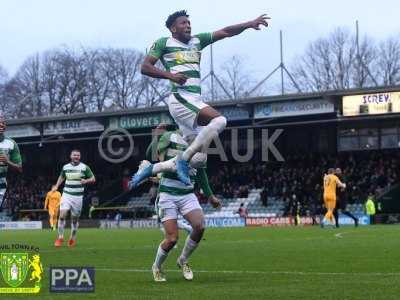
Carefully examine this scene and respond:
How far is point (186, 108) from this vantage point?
10.1 metres

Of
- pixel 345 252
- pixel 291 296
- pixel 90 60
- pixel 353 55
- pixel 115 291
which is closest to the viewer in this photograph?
pixel 291 296

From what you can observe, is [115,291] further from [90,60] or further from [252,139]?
[90,60]

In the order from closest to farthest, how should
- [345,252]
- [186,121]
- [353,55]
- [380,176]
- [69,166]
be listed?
[186,121] < [345,252] < [69,166] < [380,176] < [353,55]

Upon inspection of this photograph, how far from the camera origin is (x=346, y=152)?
52406 millimetres

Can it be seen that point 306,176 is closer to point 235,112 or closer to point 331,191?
point 235,112

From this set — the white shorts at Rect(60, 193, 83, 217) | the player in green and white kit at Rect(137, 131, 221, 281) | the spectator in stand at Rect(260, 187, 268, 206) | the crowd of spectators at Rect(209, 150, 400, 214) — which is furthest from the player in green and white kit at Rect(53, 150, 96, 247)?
the spectator in stand at Rect(260, 187, 268, 206)

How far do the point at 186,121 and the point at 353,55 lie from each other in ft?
241

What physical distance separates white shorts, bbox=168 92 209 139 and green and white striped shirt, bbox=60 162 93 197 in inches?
445

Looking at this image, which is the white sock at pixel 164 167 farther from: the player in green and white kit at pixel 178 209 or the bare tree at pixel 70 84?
A: the bare tree at pixel 70 84

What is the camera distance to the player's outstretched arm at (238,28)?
34.6ft

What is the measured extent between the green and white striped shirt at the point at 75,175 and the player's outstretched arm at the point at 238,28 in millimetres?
11274

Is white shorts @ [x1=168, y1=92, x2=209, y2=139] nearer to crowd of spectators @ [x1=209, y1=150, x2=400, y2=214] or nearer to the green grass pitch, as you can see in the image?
the green grass pitch

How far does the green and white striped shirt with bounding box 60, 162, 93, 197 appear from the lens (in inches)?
842

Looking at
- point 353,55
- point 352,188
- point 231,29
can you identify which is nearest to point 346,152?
point 352,188
